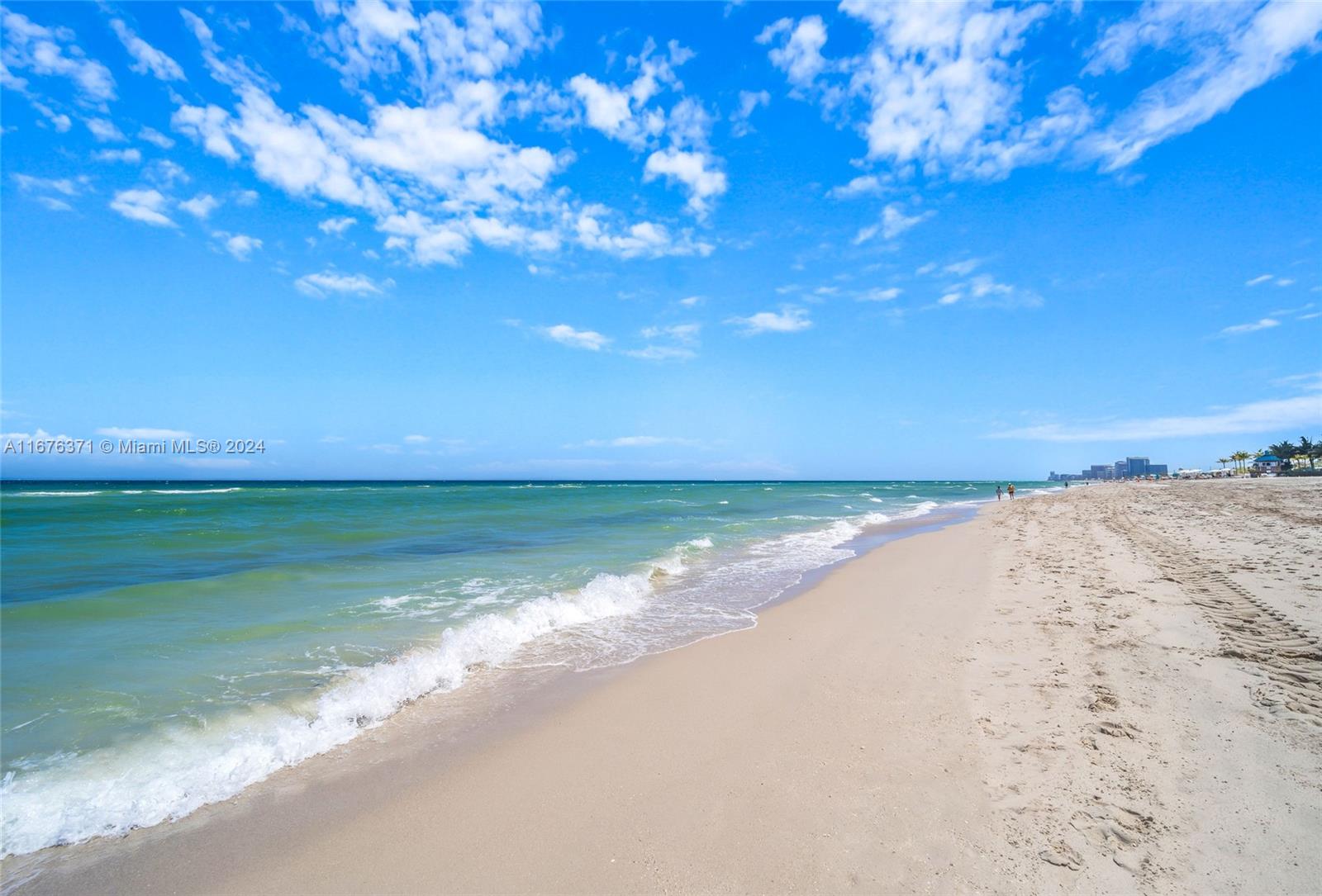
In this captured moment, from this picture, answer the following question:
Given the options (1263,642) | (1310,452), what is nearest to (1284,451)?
(1310,452)

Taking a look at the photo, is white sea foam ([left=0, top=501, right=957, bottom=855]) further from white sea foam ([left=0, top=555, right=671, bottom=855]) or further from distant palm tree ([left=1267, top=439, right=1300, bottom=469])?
distant palm tree ([left=1267, top=439, right=1300, bottom=469])

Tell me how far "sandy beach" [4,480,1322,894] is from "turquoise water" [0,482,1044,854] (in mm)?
555

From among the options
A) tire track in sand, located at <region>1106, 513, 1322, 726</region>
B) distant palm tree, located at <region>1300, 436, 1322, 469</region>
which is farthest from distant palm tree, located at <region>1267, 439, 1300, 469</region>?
A: tire track in sand, located at <region>1106, 513, 1322, 726</region>

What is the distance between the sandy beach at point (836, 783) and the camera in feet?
10.2

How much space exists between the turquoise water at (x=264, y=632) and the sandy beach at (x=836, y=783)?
1.82ft

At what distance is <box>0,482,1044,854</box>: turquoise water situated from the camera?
4395mm

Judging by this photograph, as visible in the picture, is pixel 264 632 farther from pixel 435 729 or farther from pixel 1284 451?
pixel 1284 451

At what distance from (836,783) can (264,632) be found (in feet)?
26.6

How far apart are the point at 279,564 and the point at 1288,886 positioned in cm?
1679

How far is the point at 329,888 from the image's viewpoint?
3.13 meters

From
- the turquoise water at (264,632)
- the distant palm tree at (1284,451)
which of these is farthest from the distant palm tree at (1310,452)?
the turquoise water at (264,632)

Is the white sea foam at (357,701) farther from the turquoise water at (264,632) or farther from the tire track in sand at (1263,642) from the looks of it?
the tire track in sand at (1263,642)

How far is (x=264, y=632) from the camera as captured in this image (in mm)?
7883

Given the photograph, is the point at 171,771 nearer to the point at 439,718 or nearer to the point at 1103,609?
the point at 439,718
